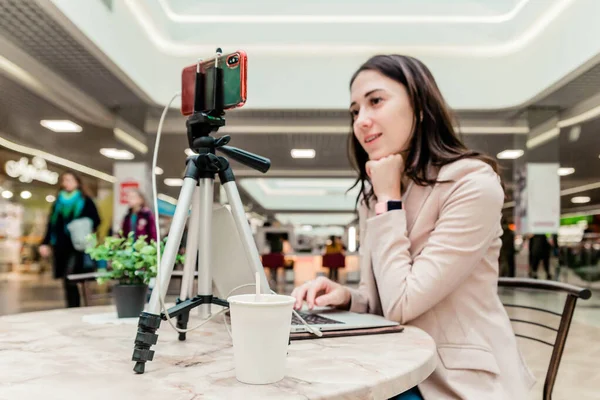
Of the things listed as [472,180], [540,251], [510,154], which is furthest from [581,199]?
[472,180]

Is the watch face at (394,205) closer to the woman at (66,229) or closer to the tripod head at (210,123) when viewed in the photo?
the tripod head at (210,123)

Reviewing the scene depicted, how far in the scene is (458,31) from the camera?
525cm

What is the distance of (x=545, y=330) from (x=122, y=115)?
540cm

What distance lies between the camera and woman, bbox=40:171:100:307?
4.45 meters

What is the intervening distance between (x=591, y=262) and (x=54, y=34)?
22.7 feet

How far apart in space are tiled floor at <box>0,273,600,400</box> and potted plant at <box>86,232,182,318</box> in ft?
8.15

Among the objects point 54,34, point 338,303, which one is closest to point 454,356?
point 338,303

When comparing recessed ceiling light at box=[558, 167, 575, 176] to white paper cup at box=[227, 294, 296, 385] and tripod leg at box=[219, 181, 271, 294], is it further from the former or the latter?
white paper cup at box=[227, 294, 296, 385]

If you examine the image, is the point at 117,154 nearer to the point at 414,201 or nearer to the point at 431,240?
the point at 414,201

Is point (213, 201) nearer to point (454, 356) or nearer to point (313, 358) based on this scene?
point (313, 358)

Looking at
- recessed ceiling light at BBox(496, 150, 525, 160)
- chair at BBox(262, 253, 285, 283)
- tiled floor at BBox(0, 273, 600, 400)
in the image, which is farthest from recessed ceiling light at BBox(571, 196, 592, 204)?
chair at BBox(262, 253, 285, 283)

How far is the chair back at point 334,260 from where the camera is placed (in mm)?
9385

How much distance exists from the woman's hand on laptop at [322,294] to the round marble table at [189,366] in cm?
24

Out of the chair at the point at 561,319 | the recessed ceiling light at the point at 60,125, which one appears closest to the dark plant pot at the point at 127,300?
the chair at the point at 561,319
